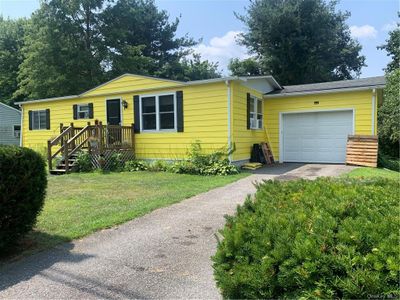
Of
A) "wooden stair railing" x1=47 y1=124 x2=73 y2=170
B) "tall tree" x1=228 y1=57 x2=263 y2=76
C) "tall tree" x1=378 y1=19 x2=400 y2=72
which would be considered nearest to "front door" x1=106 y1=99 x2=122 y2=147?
"wooden stair railing" x1=47 y1=124 x2=73 y2=170

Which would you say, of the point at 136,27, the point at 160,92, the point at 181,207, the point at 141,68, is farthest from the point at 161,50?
the point at 181,207

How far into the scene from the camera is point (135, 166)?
12.7 metres

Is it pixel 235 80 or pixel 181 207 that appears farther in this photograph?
pixel 235 80

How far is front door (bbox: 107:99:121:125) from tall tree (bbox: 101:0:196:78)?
1197 centimetres

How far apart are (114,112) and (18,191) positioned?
424 inches

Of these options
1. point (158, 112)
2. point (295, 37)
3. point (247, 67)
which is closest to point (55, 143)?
point (158, 112)

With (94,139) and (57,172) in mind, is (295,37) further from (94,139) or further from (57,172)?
(57,172)

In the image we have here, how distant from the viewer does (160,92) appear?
→ 1305 cm

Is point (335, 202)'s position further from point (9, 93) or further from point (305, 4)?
point (9, 93)

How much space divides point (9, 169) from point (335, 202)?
3.47m

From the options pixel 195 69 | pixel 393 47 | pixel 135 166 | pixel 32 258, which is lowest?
pixel 32 258

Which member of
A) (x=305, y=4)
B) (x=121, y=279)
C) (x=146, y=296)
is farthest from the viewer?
(x=305, y=4)

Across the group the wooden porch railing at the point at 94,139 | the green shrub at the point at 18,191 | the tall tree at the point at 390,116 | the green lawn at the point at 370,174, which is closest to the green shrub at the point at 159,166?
the wooden porch railing at the point at 94,139

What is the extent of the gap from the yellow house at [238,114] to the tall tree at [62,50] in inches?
407
